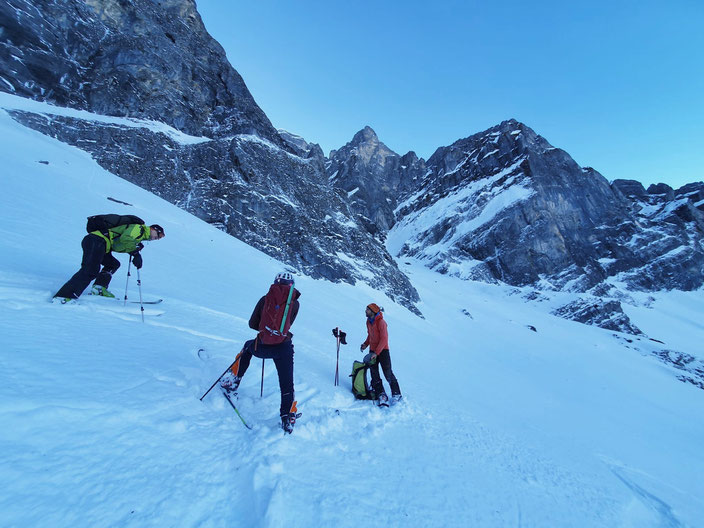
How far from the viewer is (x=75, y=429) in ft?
8.14

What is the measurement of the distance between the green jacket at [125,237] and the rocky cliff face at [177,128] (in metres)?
18.0

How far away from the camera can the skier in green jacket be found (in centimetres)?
513

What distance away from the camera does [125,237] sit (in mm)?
5902

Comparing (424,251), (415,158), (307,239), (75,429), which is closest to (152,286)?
(75,429)

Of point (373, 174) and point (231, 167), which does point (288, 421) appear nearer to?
point (231, 167)

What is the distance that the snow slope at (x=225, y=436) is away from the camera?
7.53ft

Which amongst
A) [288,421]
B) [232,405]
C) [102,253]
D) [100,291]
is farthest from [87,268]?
[288,421]

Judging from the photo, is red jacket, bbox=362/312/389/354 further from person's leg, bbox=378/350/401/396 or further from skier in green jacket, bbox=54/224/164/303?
skier in green jacket, bbox=54/224/164/303

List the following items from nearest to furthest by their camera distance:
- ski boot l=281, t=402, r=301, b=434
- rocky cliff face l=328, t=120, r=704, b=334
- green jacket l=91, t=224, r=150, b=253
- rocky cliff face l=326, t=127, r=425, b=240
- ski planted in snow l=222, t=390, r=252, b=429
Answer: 1. ski planted in snow l=222, t=390, r=252, b=429
2. ski boot l=281, t=402, r=301, b=434
3. green jacket l=91, t=224, r=150, b=253
4. rocky cliff face l=328, t=120, r=704, b=334
5. rocky cliff face l=326, t=127, r=425, b=240

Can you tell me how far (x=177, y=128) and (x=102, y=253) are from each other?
32836 millimetres

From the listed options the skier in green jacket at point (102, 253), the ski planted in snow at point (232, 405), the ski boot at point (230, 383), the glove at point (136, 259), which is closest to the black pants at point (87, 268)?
the skier in green jacket at point (102, 253)

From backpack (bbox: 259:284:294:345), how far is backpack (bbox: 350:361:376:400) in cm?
265

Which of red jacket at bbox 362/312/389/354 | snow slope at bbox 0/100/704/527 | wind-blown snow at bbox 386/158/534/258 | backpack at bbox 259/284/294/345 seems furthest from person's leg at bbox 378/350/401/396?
wind-blown snow at bbox 386/158/534/258

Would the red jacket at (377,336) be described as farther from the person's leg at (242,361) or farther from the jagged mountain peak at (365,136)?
the jagged mountain peak at (365,136)
